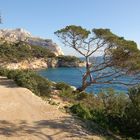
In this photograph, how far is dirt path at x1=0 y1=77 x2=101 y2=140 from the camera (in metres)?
12.3

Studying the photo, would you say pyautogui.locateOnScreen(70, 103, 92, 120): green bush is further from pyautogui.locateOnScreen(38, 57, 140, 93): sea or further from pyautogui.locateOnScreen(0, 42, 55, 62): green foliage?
pyautogui.locateOnScreen(0, 42, 55, 62): green foliage

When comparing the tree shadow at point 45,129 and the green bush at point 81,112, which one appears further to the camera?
the green bush at point 81,112

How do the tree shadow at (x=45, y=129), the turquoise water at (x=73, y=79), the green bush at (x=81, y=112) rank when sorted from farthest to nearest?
the turquoise water at (x=73, y=79) → the green bush at (x=81, y=112) → the tree shadow at (x=45, y=129)

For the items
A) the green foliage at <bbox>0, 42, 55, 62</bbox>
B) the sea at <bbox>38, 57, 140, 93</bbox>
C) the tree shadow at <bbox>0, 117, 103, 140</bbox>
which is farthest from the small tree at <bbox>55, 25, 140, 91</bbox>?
the green foliage at <bbox>0, 42, 55, 62</bbox>

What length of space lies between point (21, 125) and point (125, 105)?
556 centimetres

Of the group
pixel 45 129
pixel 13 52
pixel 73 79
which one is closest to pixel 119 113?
pixel 45 129

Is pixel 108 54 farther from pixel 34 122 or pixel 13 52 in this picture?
pixel 13 52

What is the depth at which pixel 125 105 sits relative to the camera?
53.6 ft

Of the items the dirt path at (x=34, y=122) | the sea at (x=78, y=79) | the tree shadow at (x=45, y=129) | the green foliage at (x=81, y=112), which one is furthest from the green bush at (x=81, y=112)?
the sea at (x=78, y=79)

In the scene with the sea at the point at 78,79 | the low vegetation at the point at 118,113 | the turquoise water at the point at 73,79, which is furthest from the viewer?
the turquoise water at the point at 73,79

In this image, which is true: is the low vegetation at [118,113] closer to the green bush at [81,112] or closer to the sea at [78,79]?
the green bush at [81,112]

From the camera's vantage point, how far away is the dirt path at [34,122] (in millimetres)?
12297

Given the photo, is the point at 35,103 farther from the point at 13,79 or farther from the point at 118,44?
the point at 118,44

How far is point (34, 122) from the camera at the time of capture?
1382cm
